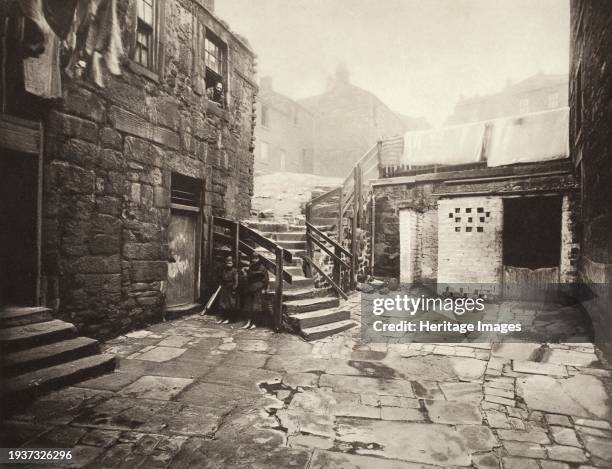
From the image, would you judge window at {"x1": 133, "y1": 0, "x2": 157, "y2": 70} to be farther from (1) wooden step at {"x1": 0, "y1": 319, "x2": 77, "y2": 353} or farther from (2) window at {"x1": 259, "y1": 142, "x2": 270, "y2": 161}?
(2) window at {"x1": 259, "y1": 142, "x2": 270, "y2": 161}

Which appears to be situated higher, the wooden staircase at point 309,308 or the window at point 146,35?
the window at point 146,35

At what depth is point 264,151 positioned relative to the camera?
24.8 meters

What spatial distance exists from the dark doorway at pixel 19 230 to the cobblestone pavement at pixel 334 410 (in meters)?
1.25

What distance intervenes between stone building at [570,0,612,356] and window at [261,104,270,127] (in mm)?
20594

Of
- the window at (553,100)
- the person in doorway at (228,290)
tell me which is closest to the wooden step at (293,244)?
the person in doorway at (228,290)

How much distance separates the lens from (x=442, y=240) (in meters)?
8.35

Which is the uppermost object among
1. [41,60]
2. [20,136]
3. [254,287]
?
[41,60]

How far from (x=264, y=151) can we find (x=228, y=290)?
19934 millimetres

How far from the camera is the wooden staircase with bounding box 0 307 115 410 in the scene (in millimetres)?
3086

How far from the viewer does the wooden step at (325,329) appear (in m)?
5.18

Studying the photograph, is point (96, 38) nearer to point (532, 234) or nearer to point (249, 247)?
→ point (249, 247)

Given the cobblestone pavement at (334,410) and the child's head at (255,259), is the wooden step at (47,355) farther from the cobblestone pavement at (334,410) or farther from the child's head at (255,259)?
the child's head at (255,259)

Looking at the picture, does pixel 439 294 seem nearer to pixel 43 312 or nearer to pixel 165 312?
pixel 165 312

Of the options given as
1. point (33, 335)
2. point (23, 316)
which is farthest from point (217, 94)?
point (33, 335)
